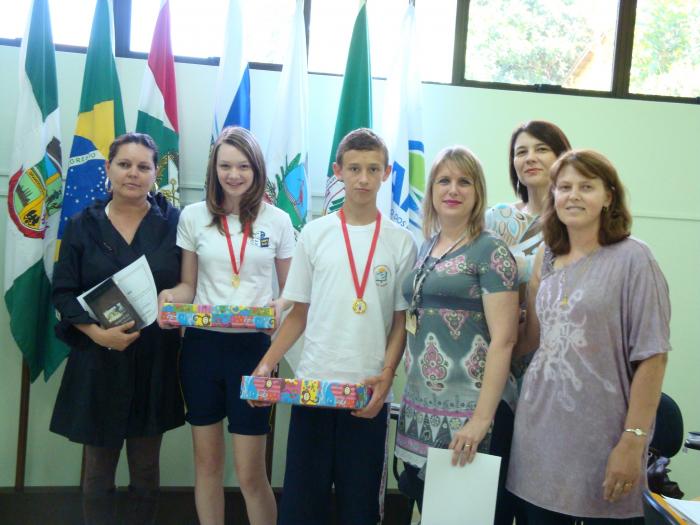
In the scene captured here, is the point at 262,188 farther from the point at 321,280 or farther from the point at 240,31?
the point at 240,31

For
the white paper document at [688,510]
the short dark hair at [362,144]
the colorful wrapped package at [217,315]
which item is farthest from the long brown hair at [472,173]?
the white paper document at [688,510]

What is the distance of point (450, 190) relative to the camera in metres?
1.89

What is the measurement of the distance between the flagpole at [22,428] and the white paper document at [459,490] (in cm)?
229

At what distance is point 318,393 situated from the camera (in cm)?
188

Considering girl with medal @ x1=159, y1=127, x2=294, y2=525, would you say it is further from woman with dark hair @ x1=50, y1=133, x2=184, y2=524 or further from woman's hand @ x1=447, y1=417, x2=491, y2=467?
woman's hand @ x1=447, y1=417, x2=491, y2=467

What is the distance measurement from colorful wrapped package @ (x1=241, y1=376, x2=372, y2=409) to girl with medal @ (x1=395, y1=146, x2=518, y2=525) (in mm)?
152

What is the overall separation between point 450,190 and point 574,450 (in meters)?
0.78

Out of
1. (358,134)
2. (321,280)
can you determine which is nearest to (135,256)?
(321,280)

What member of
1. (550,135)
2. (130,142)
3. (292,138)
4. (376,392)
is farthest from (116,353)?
(550,135)

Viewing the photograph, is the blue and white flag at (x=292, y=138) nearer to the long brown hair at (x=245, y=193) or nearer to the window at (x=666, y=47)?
the long brown hair at (x=245, y=193)

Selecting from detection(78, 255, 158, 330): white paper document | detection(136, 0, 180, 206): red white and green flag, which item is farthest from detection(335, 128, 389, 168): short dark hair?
detection(136, 0, 180, 206): red white and green flag

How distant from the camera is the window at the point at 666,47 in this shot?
12.1 ft

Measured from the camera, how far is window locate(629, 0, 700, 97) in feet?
12.1

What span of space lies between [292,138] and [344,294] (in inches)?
53.6
